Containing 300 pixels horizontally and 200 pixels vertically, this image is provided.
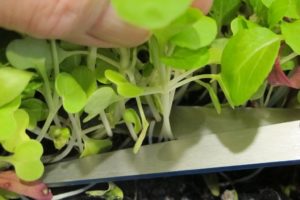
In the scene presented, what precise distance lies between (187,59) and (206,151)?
11 cm

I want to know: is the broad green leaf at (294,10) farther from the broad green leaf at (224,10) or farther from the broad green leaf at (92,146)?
the broad green leaf at (92,146)

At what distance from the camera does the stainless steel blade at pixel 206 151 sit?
18.3 inches

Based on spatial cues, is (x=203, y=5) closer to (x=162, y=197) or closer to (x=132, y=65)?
(x=132, y=65)

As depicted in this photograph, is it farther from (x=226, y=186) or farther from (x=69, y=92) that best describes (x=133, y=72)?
(x=226, y=186)

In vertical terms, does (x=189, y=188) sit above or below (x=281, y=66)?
below

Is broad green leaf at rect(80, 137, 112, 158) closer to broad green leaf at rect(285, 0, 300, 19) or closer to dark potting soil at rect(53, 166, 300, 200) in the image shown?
dark potting soil at rect(53, 166, 300, 200)

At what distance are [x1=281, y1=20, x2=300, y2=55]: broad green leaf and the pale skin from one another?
0.07m

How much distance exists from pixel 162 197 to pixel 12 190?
14 centimetres

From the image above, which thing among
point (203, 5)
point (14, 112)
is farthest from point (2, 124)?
point (203, 5)

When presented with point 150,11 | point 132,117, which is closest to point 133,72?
point 132,117

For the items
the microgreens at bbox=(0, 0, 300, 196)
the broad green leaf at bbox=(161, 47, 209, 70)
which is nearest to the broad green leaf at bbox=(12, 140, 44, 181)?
the microgreens at bbox=(0, 0, 300, 196)

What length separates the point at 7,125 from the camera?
1.29 feet

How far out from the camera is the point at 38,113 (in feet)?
1.49

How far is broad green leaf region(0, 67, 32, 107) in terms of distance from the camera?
1.30ft
